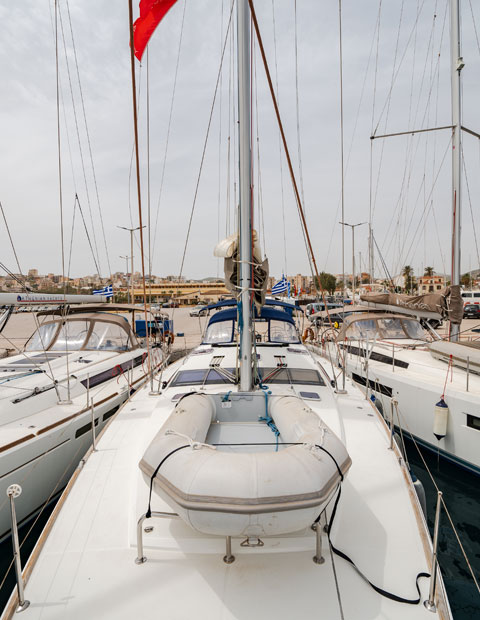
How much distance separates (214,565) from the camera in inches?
77.2

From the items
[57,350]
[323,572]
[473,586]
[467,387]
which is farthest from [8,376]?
[467,387]

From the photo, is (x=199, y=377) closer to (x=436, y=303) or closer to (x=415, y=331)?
(x=436, y=303)

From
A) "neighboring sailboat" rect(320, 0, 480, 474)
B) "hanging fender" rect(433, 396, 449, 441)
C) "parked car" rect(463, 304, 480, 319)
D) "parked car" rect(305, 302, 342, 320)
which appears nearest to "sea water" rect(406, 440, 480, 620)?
"neighboring sailboat" rect(320, 0, 480, 474)

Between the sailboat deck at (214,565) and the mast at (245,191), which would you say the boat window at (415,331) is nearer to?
→ the mast at (245,191)

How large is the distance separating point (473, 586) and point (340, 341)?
203 inches

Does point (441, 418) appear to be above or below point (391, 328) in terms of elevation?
below

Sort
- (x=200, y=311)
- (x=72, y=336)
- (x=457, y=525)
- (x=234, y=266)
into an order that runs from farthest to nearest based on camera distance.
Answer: (x=200, y=311), (x=72, y=336), (x=234, y=266), (x=457, y=525)

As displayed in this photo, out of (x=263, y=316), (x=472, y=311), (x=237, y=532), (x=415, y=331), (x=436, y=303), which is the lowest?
(x=472, y=311)

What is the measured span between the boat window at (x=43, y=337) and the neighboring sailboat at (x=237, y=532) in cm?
417

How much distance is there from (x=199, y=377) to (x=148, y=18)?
3.86 metres

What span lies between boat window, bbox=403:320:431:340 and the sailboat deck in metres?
5.67

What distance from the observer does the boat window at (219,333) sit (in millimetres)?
6340

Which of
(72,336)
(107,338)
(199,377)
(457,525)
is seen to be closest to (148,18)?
(199,377)

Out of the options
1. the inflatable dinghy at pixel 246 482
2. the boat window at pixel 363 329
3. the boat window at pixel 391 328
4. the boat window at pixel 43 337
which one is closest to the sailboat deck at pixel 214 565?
the inflatable dinghy at pixel 246 482
